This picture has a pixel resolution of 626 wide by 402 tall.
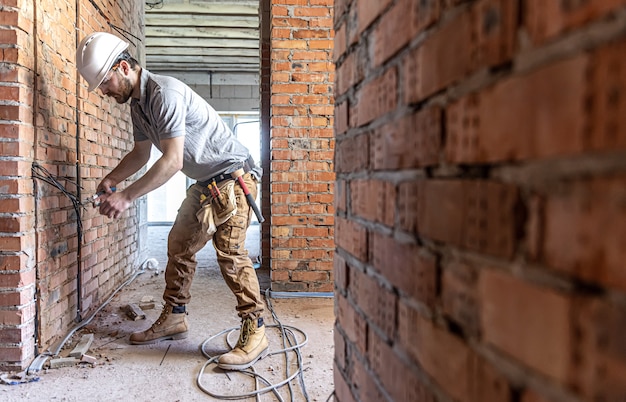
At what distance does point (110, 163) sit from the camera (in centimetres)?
337

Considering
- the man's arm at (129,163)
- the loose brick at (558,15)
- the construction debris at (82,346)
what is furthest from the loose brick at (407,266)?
→ the man's arm at (129,163)

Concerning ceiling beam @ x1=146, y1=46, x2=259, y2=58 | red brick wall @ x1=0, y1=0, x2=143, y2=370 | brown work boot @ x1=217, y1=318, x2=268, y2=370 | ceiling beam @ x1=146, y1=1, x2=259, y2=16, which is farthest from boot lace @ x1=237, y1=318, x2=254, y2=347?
ceiling beam @ x1=146, y1=46, x2=259, y2=58

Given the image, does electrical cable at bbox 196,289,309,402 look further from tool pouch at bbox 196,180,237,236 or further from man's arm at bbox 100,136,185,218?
man's arm at bbox 100,136,185,218

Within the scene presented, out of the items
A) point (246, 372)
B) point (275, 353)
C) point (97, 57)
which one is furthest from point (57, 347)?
point (97, 57)

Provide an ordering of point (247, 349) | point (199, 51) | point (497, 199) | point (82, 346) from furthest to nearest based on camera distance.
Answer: point (199, 51) → point (82, 346) → point (247, 349) → point (497, 199)

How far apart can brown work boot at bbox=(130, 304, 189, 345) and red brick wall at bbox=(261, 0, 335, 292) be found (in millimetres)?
1028

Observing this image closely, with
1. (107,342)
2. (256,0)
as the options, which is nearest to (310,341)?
(107,342)

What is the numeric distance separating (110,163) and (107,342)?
1.45m

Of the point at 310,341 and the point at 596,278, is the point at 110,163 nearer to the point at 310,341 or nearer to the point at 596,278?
the point at 310,341

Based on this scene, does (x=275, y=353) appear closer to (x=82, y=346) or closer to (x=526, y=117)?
(x=82, y=346)

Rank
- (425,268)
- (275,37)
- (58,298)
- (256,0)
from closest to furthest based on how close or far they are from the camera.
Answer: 1. (425,268)
2. (58,298)
3. (275,37)
4. (256,0)

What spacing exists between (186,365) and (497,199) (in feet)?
6.90

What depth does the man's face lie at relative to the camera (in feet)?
7.20

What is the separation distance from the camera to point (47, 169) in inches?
87.6
